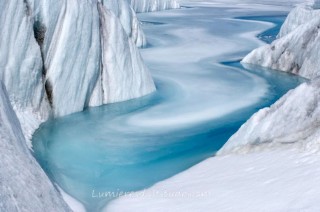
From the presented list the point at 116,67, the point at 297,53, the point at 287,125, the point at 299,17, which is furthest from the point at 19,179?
the point at 299,17

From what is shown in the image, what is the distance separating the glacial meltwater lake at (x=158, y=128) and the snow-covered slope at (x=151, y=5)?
83.8ft

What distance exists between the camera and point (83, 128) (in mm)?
11523

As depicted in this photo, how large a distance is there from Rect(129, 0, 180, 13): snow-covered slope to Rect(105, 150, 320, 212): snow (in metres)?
40.1

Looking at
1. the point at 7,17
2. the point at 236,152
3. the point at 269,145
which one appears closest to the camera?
the point at 269,145

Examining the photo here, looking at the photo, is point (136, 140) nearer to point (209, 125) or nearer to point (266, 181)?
point (209, 125)

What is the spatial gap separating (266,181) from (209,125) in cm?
581

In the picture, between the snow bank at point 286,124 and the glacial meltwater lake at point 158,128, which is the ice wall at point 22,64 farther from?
the snow bank at point 286,124

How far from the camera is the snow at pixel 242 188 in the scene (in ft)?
18.1

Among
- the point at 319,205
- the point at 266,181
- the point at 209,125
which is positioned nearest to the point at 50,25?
the point at 209,125

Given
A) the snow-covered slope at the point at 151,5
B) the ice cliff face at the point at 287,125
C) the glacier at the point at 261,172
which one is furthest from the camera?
the snow-covered slope at the point at 151,5

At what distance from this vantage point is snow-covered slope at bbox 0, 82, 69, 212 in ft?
13.6

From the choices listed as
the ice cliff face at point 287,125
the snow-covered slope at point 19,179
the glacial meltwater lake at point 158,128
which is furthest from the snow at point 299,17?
the snow-covered slope at point 19,179

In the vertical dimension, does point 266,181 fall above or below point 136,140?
above

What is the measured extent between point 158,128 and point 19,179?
7.39m
